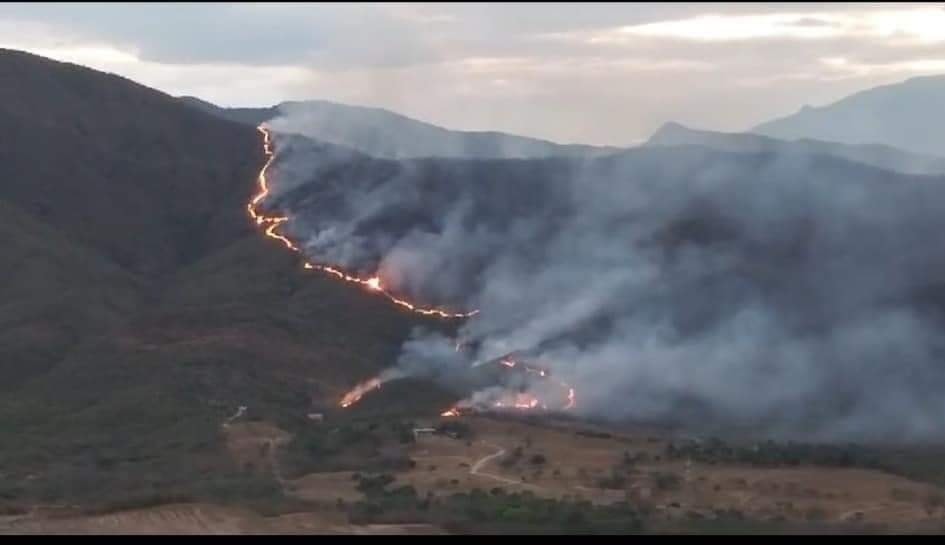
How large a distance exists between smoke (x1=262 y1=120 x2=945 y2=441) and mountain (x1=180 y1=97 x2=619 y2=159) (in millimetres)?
8420

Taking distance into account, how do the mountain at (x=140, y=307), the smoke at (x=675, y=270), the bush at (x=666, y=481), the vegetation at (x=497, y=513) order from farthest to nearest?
the smoke at (x=675, y=270), the mountain at (x=140, y=307), the bush at (x=666, y=481), the vegetation at (x=497, y=513)

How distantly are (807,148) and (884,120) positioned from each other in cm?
3077

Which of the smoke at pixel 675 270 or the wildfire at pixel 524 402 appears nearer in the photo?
the wildfire at pixel 524 402

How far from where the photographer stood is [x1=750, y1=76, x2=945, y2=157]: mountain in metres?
105

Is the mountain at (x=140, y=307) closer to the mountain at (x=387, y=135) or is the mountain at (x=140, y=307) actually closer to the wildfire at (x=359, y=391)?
the wildfire at (x=359, y=391)

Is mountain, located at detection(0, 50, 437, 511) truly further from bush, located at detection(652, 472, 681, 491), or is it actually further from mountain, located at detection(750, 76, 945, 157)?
mountain, located at detection(750, 76, 945, 157)

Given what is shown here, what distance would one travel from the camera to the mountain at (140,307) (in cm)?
5347

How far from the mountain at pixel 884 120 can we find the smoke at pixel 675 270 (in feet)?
46.4

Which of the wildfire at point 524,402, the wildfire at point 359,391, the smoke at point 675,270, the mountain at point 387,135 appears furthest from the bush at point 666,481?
the mountain at point 387,135

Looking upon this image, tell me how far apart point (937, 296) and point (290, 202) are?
40.1 metres

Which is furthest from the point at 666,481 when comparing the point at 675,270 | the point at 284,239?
the point at 284,239

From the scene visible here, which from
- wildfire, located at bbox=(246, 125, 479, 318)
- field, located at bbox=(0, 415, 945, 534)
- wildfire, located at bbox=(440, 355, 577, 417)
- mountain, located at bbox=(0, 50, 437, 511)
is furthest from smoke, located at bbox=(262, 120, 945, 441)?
field, located at bbox=(0, 415, 945, 534)

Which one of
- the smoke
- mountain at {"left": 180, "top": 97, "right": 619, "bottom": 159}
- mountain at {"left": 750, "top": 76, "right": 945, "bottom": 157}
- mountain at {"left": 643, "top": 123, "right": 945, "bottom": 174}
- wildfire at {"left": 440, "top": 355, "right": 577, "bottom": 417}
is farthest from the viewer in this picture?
mountain at {"left": 180, "top": 97, "right": 619, "bottom": 159}

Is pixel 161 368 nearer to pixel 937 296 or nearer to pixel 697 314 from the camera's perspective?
pixel 697 314
